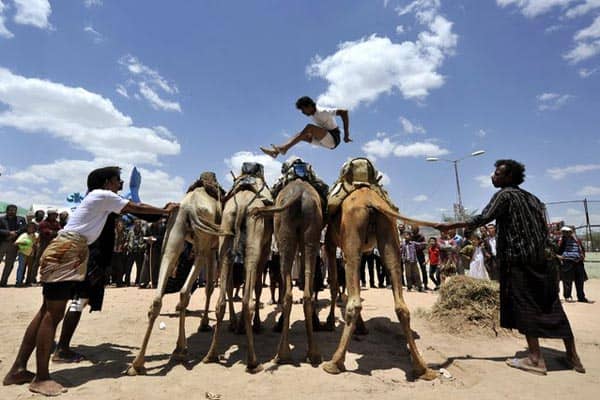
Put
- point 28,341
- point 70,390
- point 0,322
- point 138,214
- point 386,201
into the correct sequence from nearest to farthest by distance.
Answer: point 70,390 → point 28,341 → point 138,214 → point 386,201 → point 0,322

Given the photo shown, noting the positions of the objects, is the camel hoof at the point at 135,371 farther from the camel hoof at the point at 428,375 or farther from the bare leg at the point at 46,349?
the camel hoof at the point at 428,375

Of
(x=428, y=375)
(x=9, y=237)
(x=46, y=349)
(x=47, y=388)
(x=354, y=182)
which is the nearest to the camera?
(x=47, y=388)

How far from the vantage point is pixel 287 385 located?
12.8ft

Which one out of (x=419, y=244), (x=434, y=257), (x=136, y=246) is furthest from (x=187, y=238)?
(x=434, y=257)

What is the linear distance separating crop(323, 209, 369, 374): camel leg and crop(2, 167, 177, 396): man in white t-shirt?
2947 millimetres

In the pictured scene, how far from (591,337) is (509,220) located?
11.2 feet

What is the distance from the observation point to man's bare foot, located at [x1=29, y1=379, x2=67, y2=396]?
3574 millimetres

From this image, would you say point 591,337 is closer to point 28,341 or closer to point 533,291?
point 533,291

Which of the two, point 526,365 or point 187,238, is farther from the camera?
point 187,238

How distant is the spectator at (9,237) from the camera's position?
38.2 ft

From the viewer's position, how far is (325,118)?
6.10 meters

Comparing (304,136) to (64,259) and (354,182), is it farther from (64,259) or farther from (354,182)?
(64,259)

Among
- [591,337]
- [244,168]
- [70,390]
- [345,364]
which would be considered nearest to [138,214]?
[244,168]

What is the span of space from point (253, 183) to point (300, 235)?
1202mm
